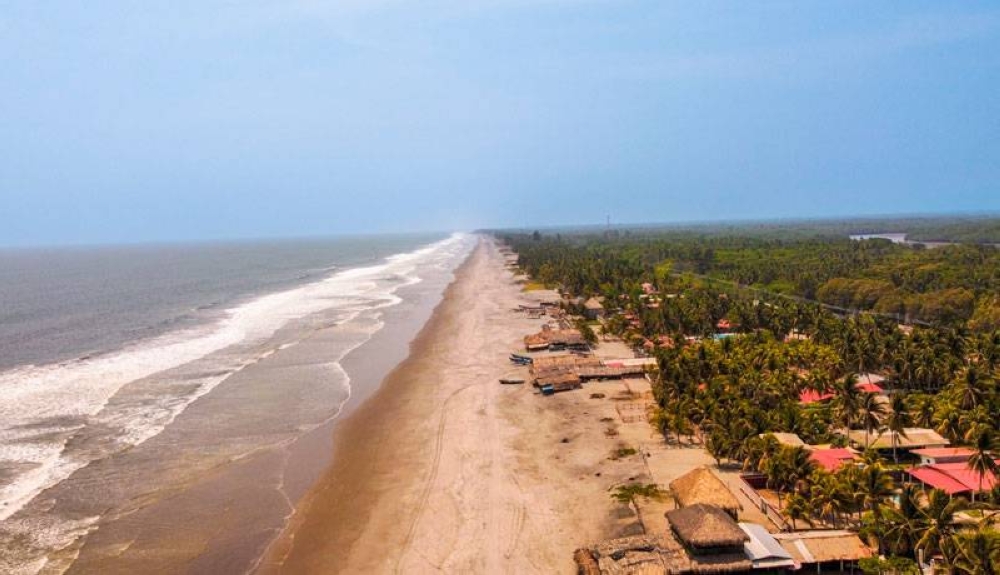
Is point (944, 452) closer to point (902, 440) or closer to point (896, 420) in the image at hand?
point (902, 440)

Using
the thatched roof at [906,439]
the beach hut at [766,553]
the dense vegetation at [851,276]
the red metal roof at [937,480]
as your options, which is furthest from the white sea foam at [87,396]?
the dense vegetation at [851,276]

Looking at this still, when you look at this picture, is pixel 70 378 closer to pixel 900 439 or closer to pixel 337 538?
pixel 337 538

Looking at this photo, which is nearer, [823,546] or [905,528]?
[905,528]

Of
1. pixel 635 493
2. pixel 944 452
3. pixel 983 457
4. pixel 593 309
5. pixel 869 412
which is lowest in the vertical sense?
pixel 635 493

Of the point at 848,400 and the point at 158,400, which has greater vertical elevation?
the point at 848,400

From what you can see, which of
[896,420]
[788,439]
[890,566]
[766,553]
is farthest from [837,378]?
[766,553]

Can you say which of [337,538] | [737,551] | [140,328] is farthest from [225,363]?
[737,551]
